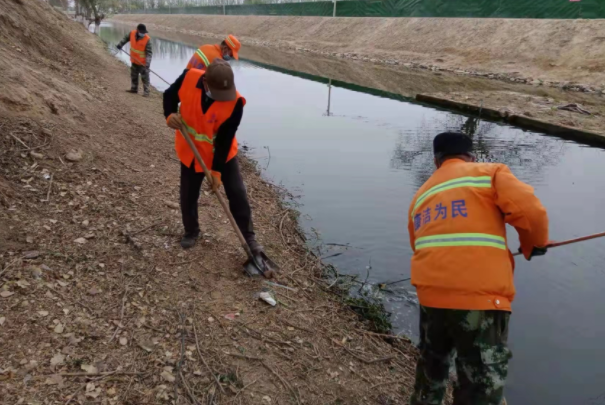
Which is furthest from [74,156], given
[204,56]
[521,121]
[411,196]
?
[521,121]

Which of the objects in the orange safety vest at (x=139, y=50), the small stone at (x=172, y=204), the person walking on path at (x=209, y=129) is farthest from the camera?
the orange safety vest at (x=139, y=50)

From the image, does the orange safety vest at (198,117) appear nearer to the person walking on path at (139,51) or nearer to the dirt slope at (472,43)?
the person walking on path at (139,51)

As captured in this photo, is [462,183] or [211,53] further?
[211,53]

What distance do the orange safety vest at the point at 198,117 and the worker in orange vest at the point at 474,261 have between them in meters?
1.73

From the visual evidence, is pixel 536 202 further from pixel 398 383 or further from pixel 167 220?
pixel 167 220

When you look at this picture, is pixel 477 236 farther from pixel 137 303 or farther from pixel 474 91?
pixel 474 91

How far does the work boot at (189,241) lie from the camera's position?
3.71m

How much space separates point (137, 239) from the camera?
12.0 feet

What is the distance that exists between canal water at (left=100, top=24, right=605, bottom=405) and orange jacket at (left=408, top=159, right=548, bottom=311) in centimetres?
163

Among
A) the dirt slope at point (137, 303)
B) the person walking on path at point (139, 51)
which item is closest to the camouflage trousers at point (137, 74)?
Answer: the person walking on path at point (139, 51)

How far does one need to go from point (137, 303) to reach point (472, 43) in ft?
80.1

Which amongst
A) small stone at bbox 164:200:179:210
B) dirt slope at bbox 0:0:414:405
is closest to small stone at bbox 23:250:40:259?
dirt slope at bbox 0:0:414:405

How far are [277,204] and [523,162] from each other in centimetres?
515

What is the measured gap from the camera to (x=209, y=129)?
131 inches
